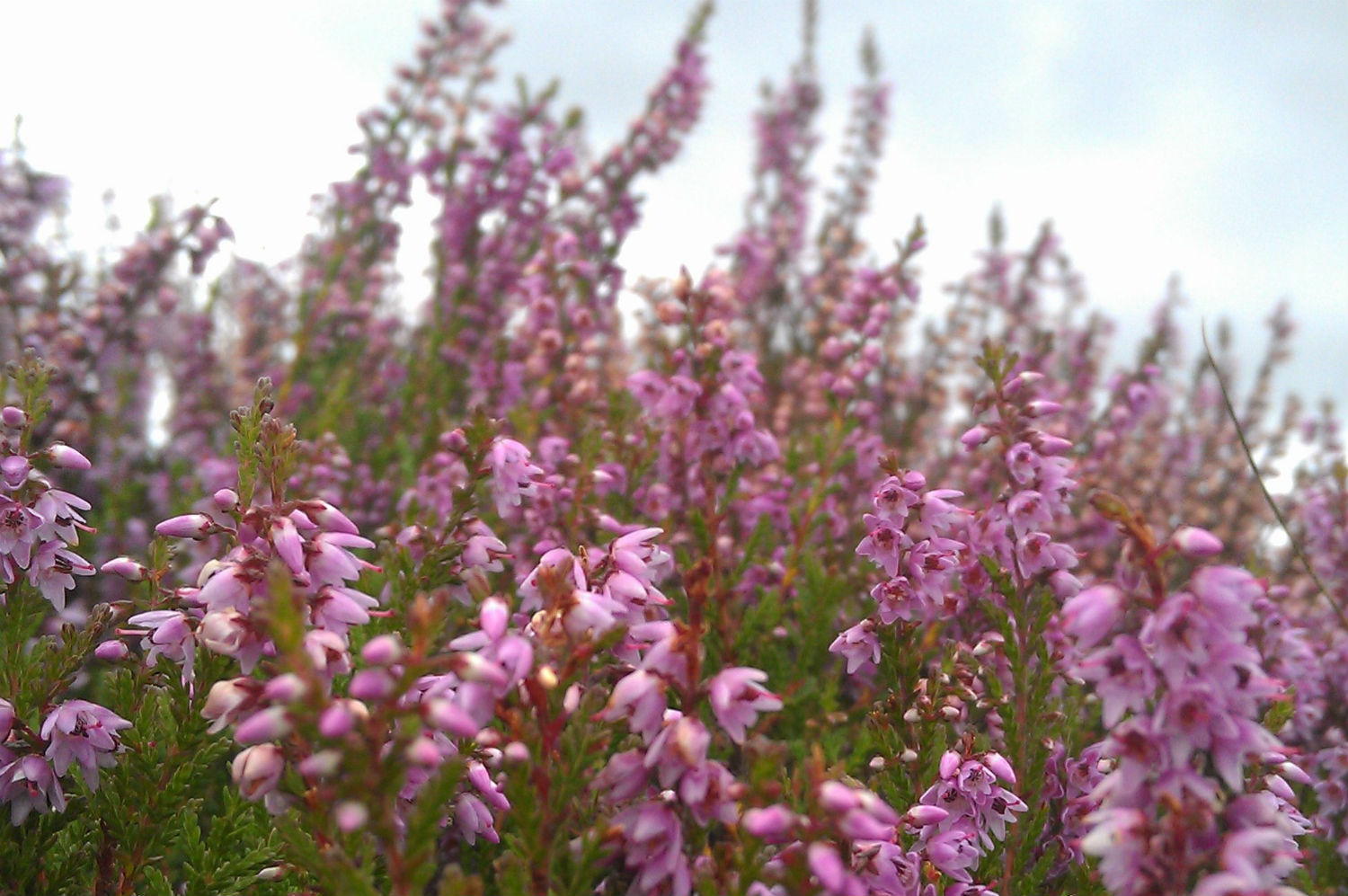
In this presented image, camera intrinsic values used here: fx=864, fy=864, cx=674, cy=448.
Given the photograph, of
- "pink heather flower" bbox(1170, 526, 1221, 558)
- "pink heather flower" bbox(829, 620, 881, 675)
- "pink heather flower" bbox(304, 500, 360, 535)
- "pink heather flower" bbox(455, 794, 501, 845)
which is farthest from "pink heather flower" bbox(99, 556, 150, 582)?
"pink heather flower" bbox(1170, 526, 1221, 558)

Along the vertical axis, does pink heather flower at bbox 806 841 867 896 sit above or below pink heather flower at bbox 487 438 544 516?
below

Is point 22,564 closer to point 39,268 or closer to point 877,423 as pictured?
point 39,268

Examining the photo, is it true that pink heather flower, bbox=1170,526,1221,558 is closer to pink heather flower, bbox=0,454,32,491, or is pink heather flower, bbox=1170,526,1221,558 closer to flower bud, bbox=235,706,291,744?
flower bud, bbox=235,706,291,744

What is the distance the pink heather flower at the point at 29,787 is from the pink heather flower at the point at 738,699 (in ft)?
4.13

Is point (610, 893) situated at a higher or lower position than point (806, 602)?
lower

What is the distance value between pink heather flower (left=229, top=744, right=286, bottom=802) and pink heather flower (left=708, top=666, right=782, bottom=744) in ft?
2.03

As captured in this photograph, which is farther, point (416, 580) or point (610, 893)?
point (416, 580)

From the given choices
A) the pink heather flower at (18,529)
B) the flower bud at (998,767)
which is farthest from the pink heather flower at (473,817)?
the pink heather flower at (18,529)

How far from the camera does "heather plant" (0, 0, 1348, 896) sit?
1.07 metres

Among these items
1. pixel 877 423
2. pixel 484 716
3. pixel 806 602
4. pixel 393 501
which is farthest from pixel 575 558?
pixel 877 423

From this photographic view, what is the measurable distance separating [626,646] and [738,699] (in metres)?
0.20

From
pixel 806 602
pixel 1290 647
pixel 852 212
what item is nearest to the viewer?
pixel 1290 647

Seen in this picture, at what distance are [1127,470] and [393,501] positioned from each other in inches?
184

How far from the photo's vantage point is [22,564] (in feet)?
5.60
